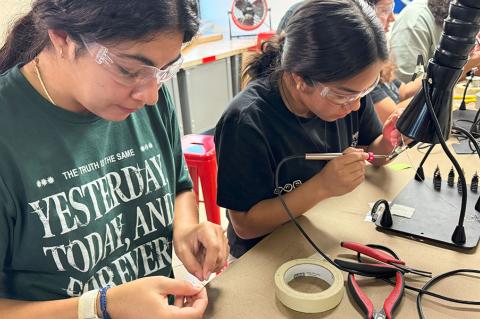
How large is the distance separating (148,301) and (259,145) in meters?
0.55

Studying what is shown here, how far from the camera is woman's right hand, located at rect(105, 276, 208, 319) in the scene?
26.2 inches

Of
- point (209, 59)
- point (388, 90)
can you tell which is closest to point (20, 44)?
point (388, 90)

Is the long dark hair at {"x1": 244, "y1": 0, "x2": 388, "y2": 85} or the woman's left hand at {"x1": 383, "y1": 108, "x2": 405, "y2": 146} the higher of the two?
the long dark hair at {"x1": 244, "y1": 0, "x2": 388, "y2": 85}

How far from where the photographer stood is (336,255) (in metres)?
0.90

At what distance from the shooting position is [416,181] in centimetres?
119

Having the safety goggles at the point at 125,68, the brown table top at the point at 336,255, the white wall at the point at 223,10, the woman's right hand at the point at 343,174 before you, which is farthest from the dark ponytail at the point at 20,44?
the white wall at the point at 223,10

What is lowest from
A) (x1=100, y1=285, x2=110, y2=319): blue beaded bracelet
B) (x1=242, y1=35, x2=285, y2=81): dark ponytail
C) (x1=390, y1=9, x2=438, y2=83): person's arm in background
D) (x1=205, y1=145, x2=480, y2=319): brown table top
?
(x1=205, y1=145, x2=480, y2=319): brown table top

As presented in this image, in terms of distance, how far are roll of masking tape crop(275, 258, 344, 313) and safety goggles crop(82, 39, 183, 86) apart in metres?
0.43

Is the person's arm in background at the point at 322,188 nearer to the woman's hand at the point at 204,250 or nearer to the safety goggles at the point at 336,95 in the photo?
the safety goggles at the point at 336,95

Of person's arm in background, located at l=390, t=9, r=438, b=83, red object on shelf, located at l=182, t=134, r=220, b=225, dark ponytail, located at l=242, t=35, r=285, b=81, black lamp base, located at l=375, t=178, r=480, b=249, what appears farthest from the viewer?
person's arm in background, located at l=390, t=9, r=438, b=83

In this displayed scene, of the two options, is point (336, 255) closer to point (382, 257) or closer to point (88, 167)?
point (382, 257)

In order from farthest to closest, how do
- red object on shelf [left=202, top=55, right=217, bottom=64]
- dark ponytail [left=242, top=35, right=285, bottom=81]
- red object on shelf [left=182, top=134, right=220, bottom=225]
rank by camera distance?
red object on shelf [left=202, top=55, right=217, bottom=64]
red object on shelf [left=182, top=134, right=220, bottom=225]
dark ponytail [left=242, top=35, right=285, bottom=81]

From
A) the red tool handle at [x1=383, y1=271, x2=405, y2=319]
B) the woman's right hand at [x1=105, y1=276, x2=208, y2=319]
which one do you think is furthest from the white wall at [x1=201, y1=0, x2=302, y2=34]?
the woman's right hand at [x1=105, y1=276, x2=208, y2=319]

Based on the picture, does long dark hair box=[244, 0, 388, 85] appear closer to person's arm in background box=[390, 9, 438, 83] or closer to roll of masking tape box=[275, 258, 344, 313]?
roll of masking tape box=[275, 258, 344, 313]
